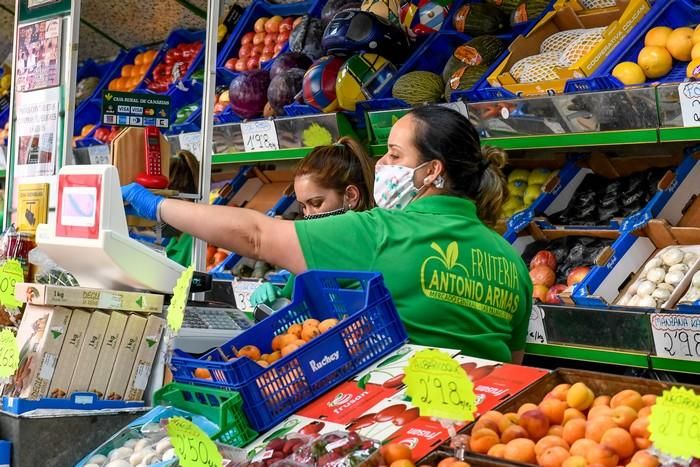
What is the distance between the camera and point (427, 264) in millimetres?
2453

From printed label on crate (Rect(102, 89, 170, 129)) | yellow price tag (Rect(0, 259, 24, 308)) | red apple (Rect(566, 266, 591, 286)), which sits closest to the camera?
yellow price tag (Rect(0, 259, 24, 308))

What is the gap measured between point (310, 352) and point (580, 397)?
56 cm

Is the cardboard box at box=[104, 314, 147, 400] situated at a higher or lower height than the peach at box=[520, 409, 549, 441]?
lower

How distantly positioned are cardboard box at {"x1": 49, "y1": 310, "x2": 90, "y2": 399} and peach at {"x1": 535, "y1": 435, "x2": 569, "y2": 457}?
1136 mm

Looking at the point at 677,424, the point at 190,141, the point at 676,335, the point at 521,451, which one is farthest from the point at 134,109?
the point at 677,424

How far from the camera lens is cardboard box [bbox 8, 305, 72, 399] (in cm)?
229

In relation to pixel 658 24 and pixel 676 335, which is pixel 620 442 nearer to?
pixel 676 335

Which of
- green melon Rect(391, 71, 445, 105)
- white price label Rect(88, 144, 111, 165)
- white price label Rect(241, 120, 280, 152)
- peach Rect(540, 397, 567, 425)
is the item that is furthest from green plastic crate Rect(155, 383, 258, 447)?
white price label Rect(88, 144, 111, 165)

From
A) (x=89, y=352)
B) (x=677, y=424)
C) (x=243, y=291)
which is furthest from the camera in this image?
(x=243, y=291)

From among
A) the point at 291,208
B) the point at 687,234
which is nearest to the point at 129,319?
the point at 687,234

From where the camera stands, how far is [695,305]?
10.6ft

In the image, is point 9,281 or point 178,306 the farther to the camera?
point 9,281

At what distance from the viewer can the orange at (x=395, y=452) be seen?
5.83ft

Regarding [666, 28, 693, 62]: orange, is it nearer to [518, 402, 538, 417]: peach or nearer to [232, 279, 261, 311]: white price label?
[232, 279, 261, 311]: white price label
